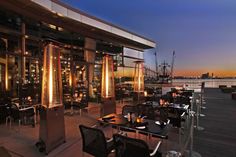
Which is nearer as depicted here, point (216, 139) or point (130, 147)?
point (130, 147)

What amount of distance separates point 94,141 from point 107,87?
12.7ft

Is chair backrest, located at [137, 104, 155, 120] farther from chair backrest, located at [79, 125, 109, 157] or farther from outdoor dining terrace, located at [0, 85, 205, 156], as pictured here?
chair backrest, located at [79, 125, 109, 157]

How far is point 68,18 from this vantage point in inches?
306

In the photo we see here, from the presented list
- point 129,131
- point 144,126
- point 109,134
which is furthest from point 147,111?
point 144,126

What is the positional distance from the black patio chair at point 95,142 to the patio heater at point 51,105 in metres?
1.45

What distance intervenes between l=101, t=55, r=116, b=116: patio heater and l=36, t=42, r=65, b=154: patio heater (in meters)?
2.19

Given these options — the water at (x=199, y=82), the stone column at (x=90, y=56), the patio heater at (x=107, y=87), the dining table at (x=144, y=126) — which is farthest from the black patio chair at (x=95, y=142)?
the water at (x=199, y=82)

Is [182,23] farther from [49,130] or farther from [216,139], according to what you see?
[49,130]

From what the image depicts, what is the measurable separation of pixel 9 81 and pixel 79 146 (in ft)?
18.0

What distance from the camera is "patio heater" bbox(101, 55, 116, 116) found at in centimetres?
686

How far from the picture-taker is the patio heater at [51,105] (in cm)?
437

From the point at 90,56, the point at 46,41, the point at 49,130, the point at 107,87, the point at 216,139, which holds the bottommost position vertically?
the point at 216,139

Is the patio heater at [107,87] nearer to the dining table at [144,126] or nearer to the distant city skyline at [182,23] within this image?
the dining table at [144,126]

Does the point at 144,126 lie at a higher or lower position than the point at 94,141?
higher
